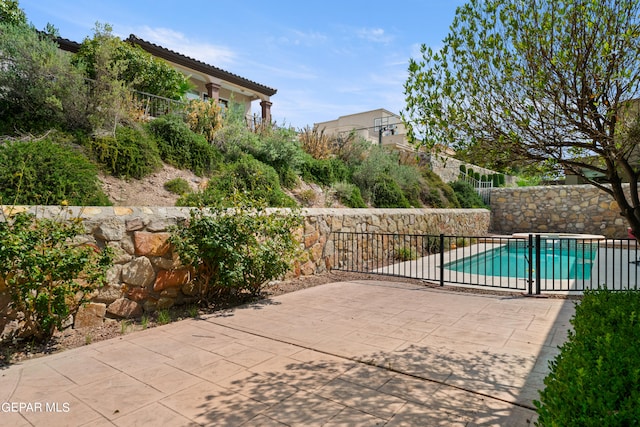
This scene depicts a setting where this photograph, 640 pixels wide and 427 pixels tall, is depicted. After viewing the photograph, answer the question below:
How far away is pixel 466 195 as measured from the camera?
672 inches

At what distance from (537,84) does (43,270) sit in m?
4.56

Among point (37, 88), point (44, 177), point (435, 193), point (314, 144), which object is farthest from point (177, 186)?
point (435, 193)

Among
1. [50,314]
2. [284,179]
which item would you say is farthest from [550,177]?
[284,179]

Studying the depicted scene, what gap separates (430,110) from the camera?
131 inches

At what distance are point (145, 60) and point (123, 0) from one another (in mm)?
5316

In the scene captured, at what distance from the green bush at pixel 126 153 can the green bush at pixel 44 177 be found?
131cm

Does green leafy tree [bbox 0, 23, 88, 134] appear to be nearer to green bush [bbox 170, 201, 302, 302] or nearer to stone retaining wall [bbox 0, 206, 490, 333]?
stone retaining wall [bbox 0, 206, 490, 333]

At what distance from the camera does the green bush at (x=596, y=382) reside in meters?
1.36

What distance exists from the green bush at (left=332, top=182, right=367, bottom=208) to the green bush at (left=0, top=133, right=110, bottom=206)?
6.63 m

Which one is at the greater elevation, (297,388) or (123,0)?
(123,0)

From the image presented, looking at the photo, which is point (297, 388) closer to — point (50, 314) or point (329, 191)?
point (50, 314)

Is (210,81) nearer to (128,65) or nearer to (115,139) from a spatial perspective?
(128,65)

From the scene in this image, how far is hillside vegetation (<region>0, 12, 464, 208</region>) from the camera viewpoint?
5125 mm

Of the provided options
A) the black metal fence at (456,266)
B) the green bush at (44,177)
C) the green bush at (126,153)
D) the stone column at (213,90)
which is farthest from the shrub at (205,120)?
the stone column at (213,90)
